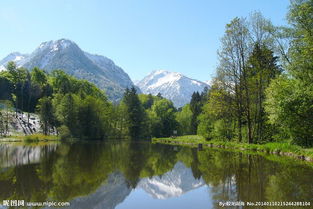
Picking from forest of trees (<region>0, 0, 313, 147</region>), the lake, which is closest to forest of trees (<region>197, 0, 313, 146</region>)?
forest of trees (<region>0, 0, 313, 147</region>)

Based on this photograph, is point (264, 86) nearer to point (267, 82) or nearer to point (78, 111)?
point (267, 82)

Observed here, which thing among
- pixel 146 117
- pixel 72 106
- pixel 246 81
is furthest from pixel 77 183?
pixel 146 117

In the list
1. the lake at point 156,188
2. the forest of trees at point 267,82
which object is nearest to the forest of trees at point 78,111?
the forest of trees at point 267,82

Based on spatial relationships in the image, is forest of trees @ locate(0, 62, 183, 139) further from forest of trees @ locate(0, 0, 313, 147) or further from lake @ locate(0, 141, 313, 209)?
lake @ locate(0, 141, 313, 209)

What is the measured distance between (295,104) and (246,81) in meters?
11.4

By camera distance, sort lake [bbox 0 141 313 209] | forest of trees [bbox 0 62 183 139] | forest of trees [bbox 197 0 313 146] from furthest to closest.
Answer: forest of trees [bbox 0 62 183 139]
forest of trees [bbox 197 0 313 146]
lake [bbox 0 141 313 209]

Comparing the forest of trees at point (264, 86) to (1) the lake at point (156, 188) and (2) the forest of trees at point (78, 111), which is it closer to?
(2) the forest of trees at point (78, 111)

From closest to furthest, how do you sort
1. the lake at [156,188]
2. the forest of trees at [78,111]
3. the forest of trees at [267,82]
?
the lake at [156,188] < the forest of trees at [267,82] < the forest of trees at [78,111]

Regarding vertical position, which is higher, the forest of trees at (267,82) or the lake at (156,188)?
the forest of trees at (267,82)

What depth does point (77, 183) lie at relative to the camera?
1118 cm

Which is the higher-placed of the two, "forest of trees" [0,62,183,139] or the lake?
"forest of trees" [0,62,183,139]

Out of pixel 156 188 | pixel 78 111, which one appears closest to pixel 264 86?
pixel 156 188

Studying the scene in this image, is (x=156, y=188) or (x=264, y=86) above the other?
(x=264, y=86)

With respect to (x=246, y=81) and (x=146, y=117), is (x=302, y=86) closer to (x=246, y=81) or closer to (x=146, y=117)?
(x=246, y=81)
